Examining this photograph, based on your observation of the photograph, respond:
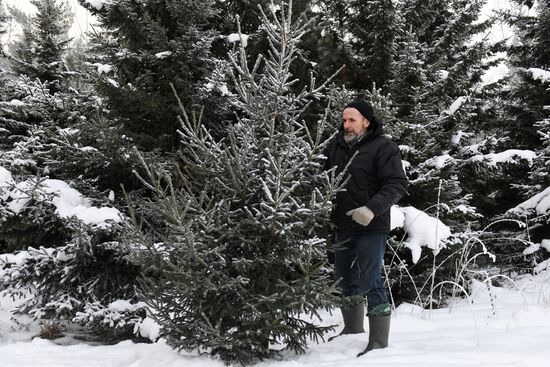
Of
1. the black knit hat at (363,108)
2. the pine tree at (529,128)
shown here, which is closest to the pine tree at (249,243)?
the black knit hat at (363,108)

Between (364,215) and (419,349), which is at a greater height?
(364,215)

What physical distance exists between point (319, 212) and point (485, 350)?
1.52 m

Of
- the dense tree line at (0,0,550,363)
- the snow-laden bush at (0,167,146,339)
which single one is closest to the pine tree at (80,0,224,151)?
the dense tree line at (0,0,550,363)

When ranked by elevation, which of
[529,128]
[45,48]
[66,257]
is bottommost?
[66,257]

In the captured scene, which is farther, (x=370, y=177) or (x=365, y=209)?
(x=370, y=177)

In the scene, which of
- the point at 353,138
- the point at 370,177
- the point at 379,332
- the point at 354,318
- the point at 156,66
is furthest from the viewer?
the point at 156,66

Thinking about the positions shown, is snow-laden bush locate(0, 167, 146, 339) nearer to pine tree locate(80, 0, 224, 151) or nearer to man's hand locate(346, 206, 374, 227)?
pine tree locate(80, 0, 224, 151)

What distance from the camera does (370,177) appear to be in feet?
12.1

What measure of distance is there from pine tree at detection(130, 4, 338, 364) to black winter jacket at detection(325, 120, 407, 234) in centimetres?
35

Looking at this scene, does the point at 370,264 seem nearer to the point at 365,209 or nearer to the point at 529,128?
the point at 365,209

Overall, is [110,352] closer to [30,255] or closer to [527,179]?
[30,255]

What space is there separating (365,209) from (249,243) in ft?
2.87

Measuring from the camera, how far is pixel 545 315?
430 centimetres

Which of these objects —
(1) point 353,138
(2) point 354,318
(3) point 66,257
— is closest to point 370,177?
(1) point 353,138
